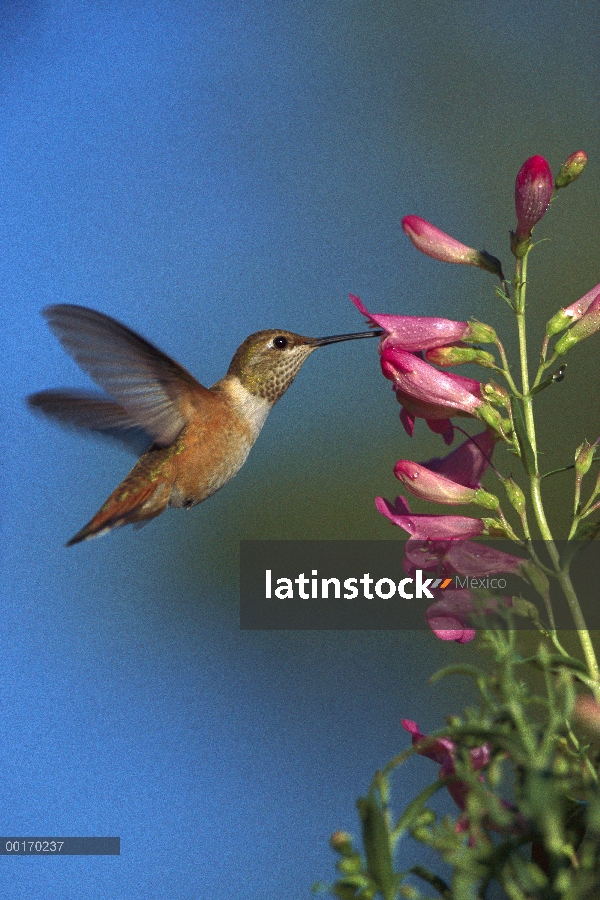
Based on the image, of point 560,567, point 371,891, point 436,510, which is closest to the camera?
point 371,891

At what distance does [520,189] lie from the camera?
70 centimetres

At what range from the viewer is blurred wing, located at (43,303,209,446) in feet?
2.98

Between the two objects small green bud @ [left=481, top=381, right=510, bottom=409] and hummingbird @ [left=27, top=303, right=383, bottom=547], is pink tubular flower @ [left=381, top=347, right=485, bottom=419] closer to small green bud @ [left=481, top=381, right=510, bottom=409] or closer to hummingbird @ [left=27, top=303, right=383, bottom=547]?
small green bud @ [left=481, top=381, right=510, bottom=409]

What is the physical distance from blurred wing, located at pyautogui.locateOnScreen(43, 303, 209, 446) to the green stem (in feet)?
1.37

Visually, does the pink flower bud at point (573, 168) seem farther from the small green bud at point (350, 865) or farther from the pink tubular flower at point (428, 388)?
the small green bud at point (350, 865)

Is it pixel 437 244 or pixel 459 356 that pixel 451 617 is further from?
pixel 437 244

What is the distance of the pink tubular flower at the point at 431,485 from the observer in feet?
2.42

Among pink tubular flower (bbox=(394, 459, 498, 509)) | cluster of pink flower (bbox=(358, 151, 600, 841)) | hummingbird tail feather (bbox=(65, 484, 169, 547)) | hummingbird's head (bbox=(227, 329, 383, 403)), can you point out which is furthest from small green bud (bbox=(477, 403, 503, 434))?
hummingbird's head (bbox=(227, 329, 383, 403))

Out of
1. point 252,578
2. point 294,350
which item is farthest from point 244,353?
point 252,578

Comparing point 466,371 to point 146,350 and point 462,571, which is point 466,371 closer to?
point 146,350

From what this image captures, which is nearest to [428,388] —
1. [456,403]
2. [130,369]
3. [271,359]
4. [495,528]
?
[456,403]

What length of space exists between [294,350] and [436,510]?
0.65 meters

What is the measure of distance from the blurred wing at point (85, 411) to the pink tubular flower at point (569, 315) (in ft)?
1.78

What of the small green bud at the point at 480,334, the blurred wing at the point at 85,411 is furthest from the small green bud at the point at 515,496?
the blurred wing at the point at 85,411
